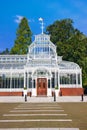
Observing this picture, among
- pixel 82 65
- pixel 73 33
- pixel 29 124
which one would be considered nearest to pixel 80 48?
pixel 82 65

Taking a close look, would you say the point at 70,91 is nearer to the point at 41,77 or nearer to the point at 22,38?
the point at 41,77

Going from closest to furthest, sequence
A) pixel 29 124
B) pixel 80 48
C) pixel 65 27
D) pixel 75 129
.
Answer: pixel 75 129 → pixel 29 124 → pixel 80 48 → pixel 65 27

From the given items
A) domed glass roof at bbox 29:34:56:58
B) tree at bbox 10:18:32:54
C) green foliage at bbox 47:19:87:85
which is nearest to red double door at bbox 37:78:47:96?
domed glass roof at bbox 29:34:56:58

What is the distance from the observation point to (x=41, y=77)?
3697 centimetres

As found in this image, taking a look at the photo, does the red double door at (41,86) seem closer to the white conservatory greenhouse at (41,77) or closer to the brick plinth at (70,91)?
the white conservatory greenhouse at (41,77)

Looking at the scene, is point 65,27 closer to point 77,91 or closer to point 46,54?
point 46,54

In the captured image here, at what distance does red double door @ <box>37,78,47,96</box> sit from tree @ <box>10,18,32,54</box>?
17.0 meters

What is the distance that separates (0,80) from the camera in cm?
3759

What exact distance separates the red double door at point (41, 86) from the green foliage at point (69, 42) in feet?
32.8

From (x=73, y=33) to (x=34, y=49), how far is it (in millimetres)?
13846

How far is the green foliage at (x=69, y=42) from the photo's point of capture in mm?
45094

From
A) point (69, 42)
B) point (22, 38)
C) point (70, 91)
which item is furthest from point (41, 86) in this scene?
point (22, 38)

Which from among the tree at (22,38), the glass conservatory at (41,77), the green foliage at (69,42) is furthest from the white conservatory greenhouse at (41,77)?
the tree at (22,38)

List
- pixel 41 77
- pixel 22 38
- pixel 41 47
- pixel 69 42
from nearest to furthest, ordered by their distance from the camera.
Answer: pixel 41 77 → pixel 41 47 → pixel 69 42 → pixel 22 38
